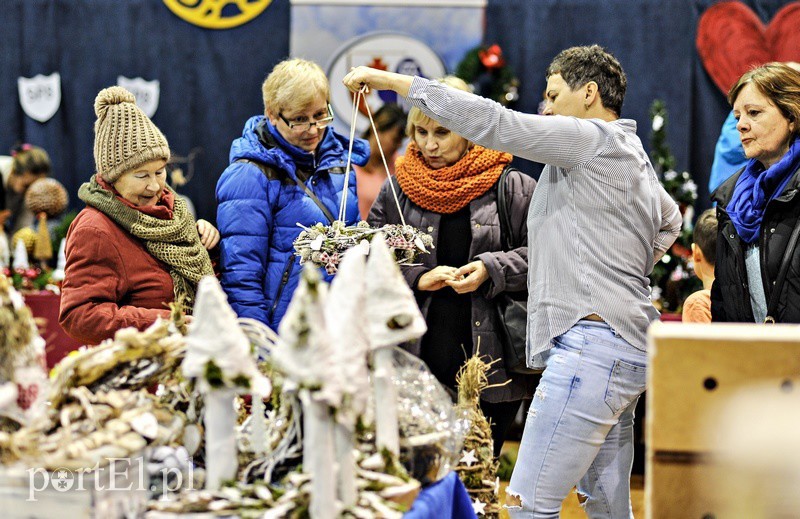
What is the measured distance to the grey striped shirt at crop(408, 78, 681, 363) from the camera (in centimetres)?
244

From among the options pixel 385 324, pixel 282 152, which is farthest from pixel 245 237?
pixel 385 324

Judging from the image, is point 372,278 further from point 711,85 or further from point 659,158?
point 711,85

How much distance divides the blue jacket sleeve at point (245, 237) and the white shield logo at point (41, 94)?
365cm

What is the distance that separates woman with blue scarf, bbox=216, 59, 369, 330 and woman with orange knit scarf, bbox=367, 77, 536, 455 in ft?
0.94

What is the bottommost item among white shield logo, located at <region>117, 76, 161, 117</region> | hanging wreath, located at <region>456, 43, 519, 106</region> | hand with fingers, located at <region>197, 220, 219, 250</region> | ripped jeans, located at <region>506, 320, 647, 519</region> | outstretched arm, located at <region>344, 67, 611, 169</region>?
ripped jeans, located at <region>506, 320, 647, 519</region>

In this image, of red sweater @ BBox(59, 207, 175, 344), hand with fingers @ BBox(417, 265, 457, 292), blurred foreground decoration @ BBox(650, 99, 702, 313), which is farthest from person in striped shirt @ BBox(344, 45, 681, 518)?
blurred foreground decoration @ BBox(650, 99, 702, 313)

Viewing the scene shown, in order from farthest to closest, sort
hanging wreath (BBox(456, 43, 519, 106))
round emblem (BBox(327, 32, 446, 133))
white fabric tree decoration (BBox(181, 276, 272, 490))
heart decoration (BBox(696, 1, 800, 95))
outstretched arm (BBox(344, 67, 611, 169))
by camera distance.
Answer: round emblem (BBox(327, 32, 446, 133)), hanging wreath (BBox(456, 43, 519, 106)), heart decoration (BBox(696, 1, 800, 95)), outstretched arm (BBox(344, 67, 611, 169)), white fabric tree decoration (BBox(181, 276, 272, 490))

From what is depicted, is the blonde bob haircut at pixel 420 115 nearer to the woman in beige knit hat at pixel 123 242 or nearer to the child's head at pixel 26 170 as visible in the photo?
the woman in beige knit hat at pixel 123 242

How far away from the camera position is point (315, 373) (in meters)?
1.57

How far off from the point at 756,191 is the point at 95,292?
186cm

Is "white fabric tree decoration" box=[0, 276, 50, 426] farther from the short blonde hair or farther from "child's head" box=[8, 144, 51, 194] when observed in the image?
"child's head" box=[8, 144, 51, 194]

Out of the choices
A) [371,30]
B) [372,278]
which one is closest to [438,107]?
[372,278]

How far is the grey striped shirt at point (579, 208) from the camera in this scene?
8.00 feet

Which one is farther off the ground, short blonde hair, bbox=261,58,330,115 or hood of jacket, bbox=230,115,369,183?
short blonde hair, bbox=261,58,330,115
